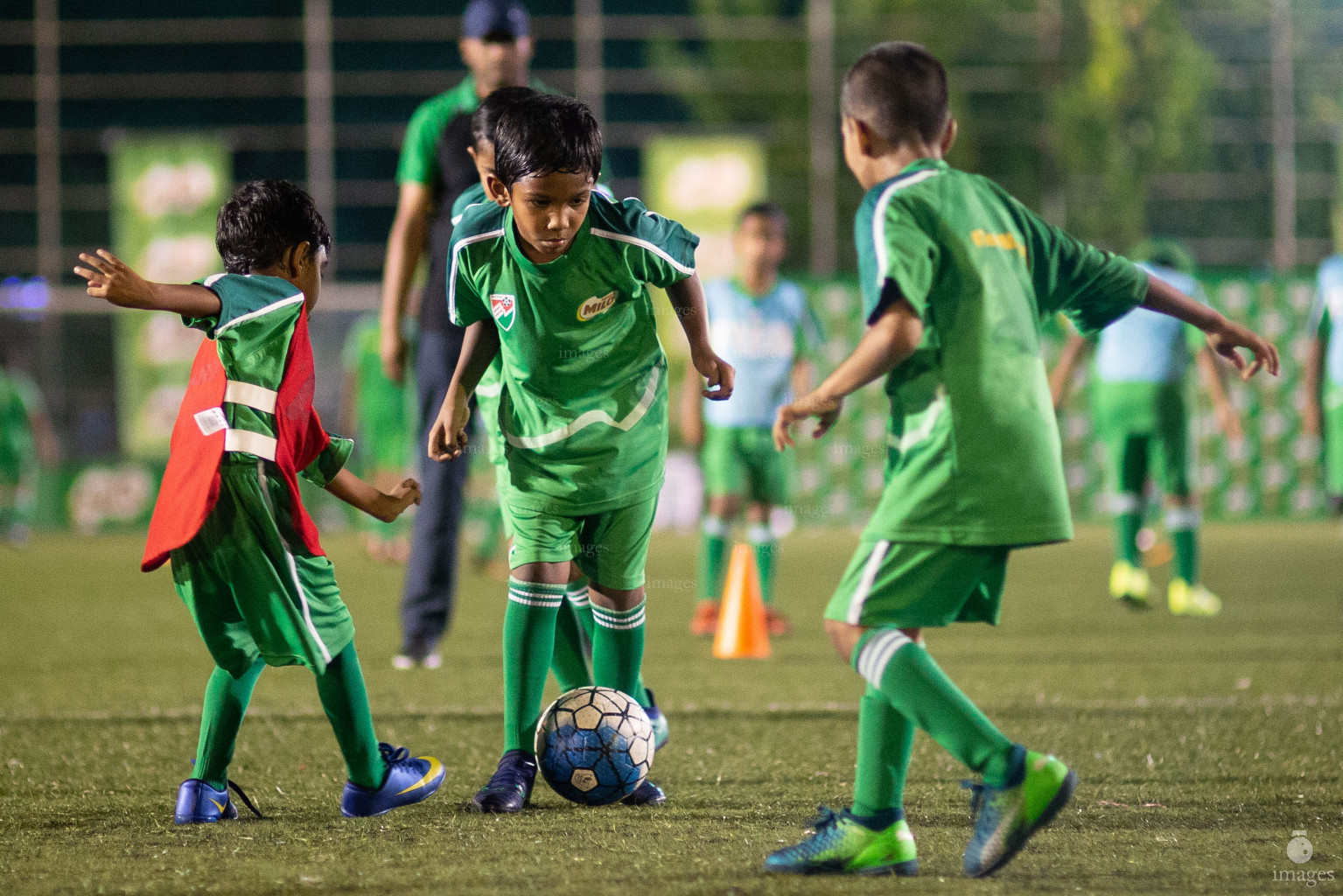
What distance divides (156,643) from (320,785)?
3.89 m

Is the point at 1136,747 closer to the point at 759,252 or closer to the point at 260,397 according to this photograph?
the point at 260,397

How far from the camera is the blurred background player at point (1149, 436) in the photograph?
8.26 meters

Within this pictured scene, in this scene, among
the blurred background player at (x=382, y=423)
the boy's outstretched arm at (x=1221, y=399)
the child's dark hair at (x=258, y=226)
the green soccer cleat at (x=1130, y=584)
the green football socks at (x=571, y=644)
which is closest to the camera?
the child's dark hair at (x=258, y=226)

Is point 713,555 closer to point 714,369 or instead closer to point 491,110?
point 491,110

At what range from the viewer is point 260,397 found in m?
3.31

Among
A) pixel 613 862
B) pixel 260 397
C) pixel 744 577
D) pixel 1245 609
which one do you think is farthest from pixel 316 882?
pixel 1245 609

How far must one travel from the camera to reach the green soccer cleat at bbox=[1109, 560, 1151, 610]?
8227 millimetres

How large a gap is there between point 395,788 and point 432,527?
257 centimetres

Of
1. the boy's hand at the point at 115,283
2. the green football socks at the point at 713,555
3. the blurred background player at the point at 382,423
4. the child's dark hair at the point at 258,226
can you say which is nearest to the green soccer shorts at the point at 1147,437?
the green football socks at the point at 713,555

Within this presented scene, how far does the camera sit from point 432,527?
20.0ft

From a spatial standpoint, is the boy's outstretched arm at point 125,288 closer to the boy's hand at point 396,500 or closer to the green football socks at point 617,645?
the boy's hand at point 396,500

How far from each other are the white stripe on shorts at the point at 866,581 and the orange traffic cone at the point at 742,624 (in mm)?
3589

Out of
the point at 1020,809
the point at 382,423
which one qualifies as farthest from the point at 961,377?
the point at 382,423

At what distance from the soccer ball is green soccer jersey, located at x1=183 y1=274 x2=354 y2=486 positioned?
3.05 feet
